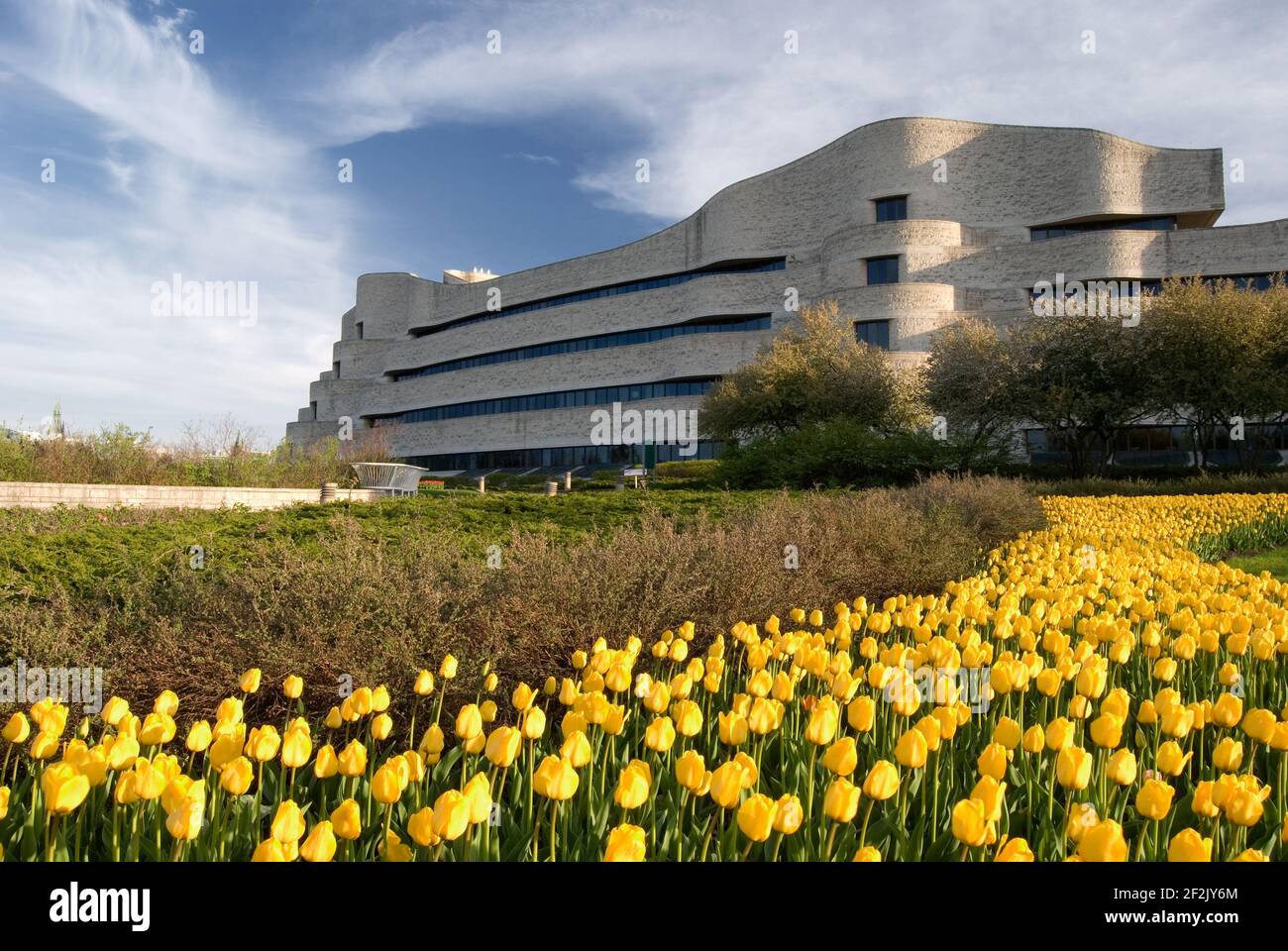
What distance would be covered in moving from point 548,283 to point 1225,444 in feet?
140

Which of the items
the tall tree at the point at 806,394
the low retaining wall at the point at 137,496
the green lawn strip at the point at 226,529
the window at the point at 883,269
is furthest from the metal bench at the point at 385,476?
the window at the point at 883,269

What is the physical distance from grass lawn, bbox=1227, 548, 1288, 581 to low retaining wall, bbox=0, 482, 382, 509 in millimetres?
13449

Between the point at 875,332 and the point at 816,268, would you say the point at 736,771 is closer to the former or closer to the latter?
the point at 875,332

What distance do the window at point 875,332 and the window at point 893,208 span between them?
6804mm

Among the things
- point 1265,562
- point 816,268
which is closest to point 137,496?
point 1265,562

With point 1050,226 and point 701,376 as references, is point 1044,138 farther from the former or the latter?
point 701,376

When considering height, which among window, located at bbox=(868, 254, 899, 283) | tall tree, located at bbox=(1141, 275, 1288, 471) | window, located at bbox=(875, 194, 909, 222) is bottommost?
tall tree, located at bbox=(1141, 275, 1288, 471)

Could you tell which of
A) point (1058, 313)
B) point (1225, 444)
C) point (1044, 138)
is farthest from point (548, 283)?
point (1225, 444)

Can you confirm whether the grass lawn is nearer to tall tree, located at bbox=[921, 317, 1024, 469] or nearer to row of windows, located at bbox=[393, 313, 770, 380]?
tall tree, located at bbox=[921, 317, 1024, 469]

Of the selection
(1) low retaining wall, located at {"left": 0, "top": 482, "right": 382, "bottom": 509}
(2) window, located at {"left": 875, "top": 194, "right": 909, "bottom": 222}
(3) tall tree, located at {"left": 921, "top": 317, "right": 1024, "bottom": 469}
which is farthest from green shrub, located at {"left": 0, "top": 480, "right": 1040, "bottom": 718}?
(2) window, located at {"left": 875, "top": 194, "right": 909, "bottom": 222}

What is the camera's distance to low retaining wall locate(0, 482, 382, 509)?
1218cm

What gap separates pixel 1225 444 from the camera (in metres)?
37.7

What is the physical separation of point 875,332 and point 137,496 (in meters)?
35.4

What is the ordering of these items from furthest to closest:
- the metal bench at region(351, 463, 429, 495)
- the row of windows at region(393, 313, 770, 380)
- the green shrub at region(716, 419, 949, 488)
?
1. the row of windows at region(393, 313, 770, 380)
2. the green shrub at region(716, 419, 949, 488)
3. the metal bench at region(351, 463, 429, 495)
